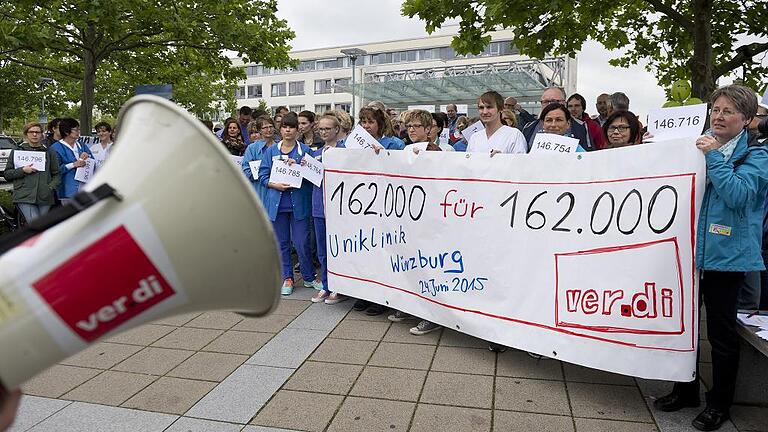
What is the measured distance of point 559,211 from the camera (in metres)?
3.45

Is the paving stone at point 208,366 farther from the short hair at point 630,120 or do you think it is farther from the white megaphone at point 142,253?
the short hair at point 630,120

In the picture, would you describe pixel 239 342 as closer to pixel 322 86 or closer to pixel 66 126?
pixel 66 126

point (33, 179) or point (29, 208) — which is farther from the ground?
point (33, 179)

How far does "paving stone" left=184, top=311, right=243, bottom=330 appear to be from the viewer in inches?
183

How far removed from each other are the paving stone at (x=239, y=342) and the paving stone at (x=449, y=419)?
1.48 metres

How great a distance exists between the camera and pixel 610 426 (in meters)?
3.00

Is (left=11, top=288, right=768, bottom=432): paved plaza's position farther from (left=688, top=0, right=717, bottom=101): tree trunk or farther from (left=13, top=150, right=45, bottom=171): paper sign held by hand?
(left=688, top=0, right=717, bottom=101): tree trunk

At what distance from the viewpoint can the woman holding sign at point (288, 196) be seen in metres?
5.54

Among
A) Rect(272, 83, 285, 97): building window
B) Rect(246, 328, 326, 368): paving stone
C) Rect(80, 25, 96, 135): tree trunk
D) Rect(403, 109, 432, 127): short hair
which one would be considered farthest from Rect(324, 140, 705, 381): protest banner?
Rect(272, 83, 285, 97): building window

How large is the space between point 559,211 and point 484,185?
1.94 feet

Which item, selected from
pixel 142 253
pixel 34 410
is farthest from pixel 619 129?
pixel 34 410

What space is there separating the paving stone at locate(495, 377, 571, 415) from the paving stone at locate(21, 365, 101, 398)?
8.35ft

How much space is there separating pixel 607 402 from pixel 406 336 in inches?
62.1

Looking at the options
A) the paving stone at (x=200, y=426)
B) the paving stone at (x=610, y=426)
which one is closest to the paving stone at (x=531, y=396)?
the paving stone at (x=610, y=426)
